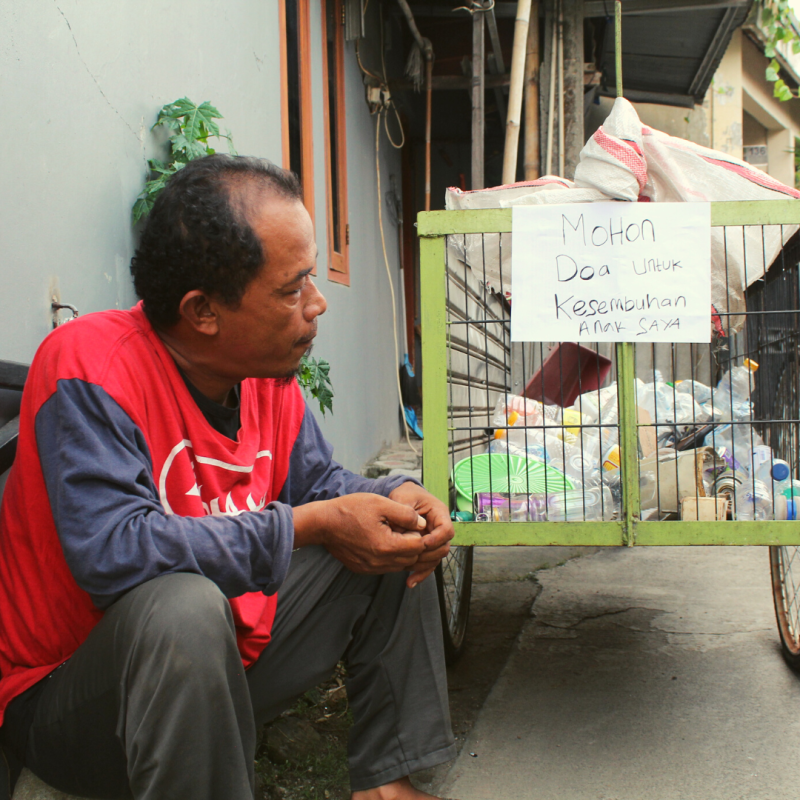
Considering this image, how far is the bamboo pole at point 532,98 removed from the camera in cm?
505

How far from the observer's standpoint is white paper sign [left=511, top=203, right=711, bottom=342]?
5.92ft

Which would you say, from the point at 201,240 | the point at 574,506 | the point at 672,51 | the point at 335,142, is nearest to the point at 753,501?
the point at 574,506

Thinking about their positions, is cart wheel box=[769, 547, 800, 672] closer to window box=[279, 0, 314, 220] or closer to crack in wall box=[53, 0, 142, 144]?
crack in wall box=[53, 0, 142, 144]

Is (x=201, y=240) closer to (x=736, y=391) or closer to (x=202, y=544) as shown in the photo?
(x=202, y=544)

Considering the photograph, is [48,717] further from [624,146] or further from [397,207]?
[397,207]

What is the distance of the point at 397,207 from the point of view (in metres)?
6.94

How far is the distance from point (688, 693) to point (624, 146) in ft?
5.16

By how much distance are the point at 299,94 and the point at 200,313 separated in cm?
309

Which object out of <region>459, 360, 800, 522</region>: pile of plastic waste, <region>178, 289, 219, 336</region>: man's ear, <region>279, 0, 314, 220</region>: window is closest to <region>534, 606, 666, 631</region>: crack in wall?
<region>459, 360, 800, 522</region>: pile of plastic waste

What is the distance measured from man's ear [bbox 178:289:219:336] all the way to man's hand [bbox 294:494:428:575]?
0.37m

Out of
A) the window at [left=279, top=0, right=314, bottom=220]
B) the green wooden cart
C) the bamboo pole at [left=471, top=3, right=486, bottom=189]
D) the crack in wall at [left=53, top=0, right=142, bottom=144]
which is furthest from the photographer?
the bamboo pole at [left=471, top=3, right=486, bottom=189]

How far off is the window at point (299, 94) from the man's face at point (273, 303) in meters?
2.64

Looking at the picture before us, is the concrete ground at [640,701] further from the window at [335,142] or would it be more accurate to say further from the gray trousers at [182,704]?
the window at [335,142]

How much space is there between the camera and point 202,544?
48.1 inches
